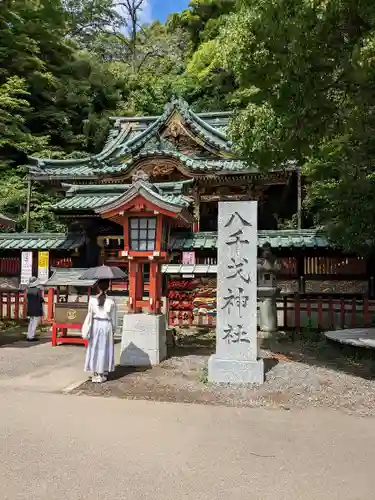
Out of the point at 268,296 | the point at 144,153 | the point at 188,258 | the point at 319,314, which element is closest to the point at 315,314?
the point at 319,314

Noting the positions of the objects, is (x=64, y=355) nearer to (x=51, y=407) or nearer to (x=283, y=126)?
(x=51, y=407)

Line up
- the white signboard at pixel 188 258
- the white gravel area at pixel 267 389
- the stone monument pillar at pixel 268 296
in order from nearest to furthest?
the white gravel area at pixel 267 389, the stone monument pillar at pixel 268 296, the white signboard at pixel 188 258

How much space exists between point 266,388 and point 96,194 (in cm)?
1221

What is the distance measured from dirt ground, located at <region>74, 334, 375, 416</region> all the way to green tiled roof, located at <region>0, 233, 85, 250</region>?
8057 mm

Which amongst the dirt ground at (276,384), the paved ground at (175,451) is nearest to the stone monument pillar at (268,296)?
the dirt ground at (276,384)

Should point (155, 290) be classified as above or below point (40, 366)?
above

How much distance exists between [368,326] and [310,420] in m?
7.75

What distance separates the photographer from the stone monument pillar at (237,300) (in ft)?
22.4

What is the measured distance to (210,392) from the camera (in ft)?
20.8

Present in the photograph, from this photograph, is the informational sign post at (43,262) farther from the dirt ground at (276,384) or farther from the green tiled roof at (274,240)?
the dirt ground at (276,384)

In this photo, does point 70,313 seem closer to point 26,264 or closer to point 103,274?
point 103,274

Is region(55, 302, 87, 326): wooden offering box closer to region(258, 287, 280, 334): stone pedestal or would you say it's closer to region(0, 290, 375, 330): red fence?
region(0, 290, 375, 330): red fence

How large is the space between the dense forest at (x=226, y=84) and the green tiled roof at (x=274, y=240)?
693 millimetres

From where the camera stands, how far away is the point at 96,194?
1691 cm
